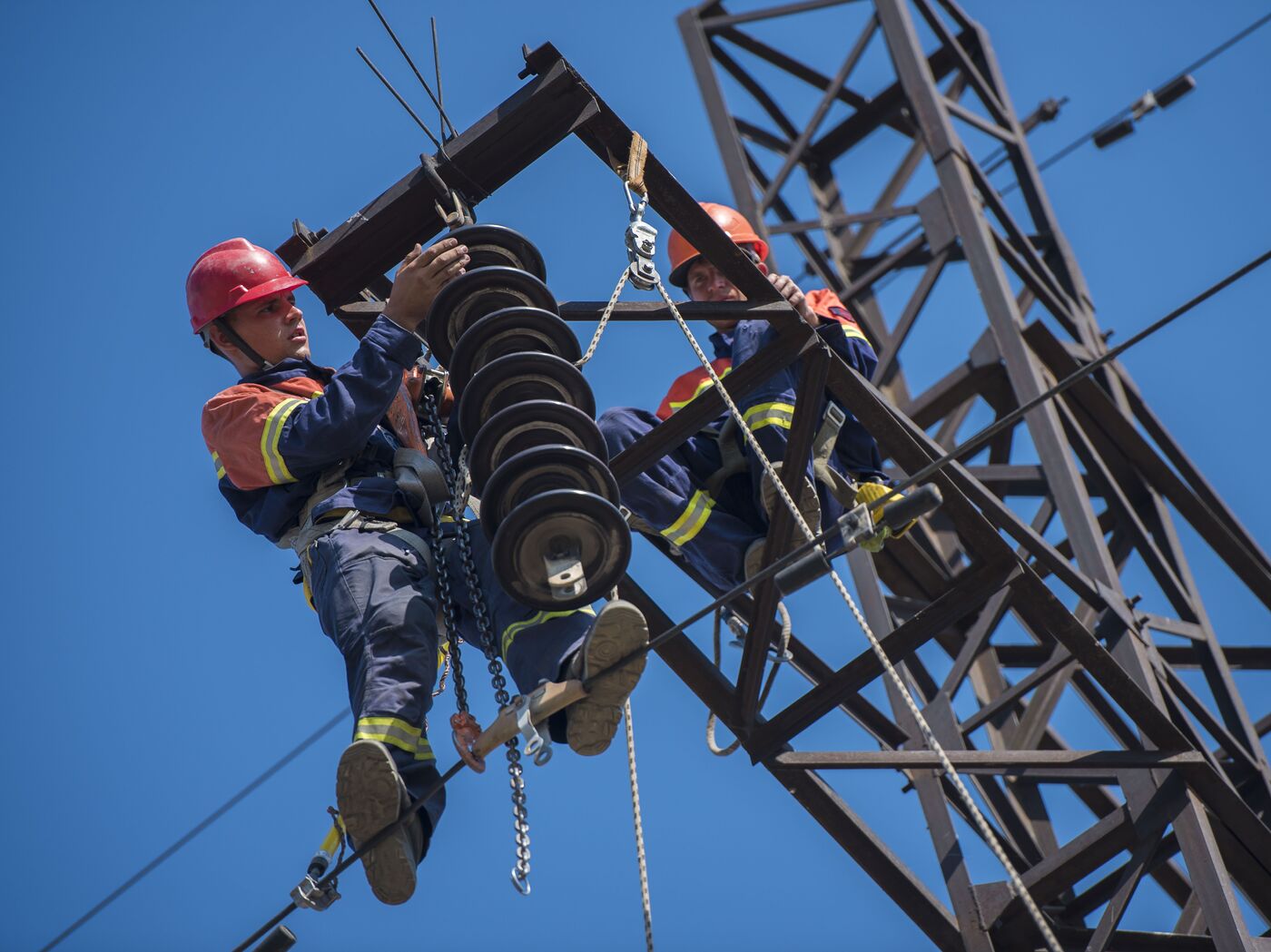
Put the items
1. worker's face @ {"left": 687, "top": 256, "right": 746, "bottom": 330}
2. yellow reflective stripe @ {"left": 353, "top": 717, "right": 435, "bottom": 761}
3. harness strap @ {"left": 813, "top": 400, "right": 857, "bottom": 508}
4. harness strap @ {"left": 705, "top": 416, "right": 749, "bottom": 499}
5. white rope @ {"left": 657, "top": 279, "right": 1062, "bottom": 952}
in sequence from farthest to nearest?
worker's face @ {"left": 687, "top": 256, "right": 746, "bottom": 330} < harness strap @ {"left": 705, "top": 416, "right": 749, "bottom": 499} < harness strap @ {"left": 813, "top": 400, "right": 857, "bottom": 508} < yellow reflective stripe @ {"left": 353, "top": 717, "right": 435, "bottom": 761} < white rope @ {"left": 657, "top": 279, "right": 1062, "bottom": 952}

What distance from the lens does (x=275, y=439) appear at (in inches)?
217

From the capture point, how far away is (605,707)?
479 cm

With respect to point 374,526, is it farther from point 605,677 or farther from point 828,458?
point 828,458

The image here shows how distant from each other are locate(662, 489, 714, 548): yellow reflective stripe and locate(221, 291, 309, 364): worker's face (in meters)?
1.61

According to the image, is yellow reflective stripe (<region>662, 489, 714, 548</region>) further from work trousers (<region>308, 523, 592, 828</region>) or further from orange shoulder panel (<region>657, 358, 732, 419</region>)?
work trousers (<region>308, 523, 592, 828</region>)

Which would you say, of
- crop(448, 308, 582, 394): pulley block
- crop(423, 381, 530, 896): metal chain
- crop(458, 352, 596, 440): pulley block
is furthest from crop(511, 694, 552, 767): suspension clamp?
crop(448, 308, 582, 394): pulley block

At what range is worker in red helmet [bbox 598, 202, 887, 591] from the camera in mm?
6500

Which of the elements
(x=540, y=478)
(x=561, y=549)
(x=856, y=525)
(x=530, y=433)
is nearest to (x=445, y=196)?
(x=530, y=433)

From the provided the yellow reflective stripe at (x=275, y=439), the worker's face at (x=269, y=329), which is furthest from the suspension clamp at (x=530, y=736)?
the worker's face at (x=269, y=329)

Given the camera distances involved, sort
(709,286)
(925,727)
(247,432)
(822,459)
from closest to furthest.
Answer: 1. (925,727)
2. (247,432)
3. (822,459)
4. (709,286)

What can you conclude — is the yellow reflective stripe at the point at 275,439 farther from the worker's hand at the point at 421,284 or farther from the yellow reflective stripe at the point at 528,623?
the yellow reflective stripe at the point at 528,623

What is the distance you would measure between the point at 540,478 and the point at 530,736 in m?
0.73

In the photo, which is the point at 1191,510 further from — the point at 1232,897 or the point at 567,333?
the point at 567,333

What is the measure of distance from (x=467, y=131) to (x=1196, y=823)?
12.1ft
